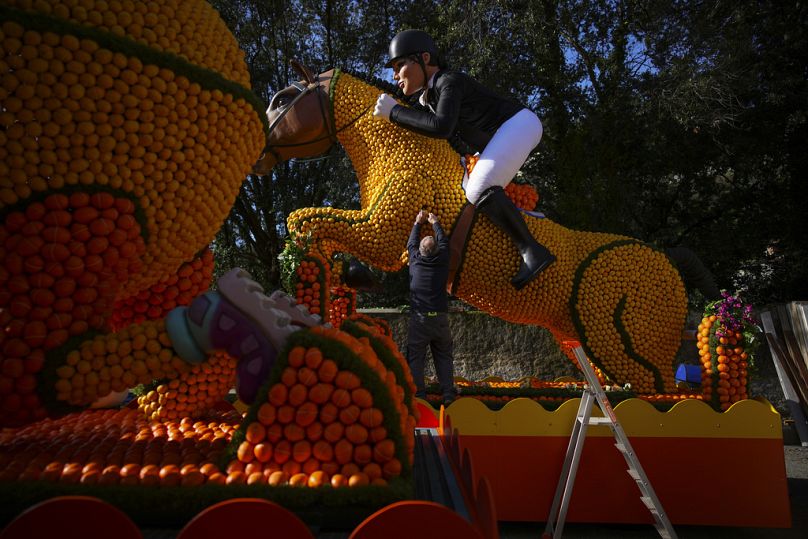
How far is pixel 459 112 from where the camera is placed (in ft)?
13.0

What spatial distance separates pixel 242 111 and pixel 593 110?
6.74 metres

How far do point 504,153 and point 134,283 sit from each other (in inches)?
112

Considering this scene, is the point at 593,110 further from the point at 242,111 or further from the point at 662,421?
the point at 242,111

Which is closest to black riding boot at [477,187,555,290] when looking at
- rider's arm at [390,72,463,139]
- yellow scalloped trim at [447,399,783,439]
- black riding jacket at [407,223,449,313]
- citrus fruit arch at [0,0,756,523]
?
black riding jacket at [407,223,449,313]

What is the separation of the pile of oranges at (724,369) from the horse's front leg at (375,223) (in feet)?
6.89

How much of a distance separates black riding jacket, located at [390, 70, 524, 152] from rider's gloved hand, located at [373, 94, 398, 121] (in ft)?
0.20

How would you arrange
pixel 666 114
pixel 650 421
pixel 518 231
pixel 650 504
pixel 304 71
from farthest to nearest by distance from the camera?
pixel 666 114 → pixel 304 71 → pixel 518 231 → pixel 650 421 → pixel 650 504

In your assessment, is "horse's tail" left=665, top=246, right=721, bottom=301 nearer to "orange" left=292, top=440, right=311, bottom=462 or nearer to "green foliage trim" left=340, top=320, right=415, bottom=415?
"green foliage trim" left=340, top=320, right=415, bottom=415

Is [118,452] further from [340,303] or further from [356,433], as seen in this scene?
[340,303]

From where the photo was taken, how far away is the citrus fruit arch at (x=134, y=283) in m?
1.35

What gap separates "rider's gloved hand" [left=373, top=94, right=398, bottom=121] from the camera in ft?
13.2

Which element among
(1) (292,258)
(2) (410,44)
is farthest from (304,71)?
(1) (292,258)

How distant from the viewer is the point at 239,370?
1.45m

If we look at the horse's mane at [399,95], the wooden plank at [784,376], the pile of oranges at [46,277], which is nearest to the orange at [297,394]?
the pile of oranges at [46,277]
